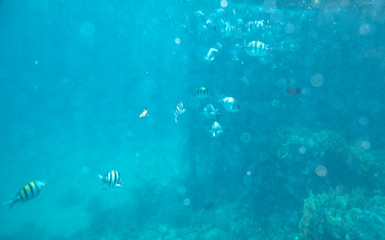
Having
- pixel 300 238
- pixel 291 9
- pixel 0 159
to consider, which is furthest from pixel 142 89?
pixel 300 238

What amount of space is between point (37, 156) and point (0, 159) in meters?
14.2

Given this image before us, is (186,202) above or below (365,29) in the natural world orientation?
below

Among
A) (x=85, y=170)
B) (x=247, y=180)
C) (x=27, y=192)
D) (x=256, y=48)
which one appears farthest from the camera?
(x=85, y=170)

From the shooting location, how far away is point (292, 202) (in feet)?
35.7

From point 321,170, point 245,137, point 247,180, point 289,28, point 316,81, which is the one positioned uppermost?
point 289,28

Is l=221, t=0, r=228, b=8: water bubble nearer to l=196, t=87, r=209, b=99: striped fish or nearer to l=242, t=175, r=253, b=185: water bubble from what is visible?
l=242, t=175, r=253, b=185: water bubble

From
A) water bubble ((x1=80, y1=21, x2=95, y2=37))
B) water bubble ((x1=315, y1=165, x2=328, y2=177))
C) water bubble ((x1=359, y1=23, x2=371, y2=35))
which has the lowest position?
water bubble ((x1=315, y1=165, x2=328, y2=177))

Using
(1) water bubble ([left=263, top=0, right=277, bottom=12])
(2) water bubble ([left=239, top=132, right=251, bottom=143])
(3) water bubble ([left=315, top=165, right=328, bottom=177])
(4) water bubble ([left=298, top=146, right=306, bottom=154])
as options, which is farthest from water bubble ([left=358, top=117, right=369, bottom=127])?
(1) water bubble ([left=263, top=0, right=277, bottom=12])

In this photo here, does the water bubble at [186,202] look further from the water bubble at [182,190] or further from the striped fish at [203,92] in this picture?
the striped fish at [203,92]

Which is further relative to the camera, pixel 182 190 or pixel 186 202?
pixel 182 190

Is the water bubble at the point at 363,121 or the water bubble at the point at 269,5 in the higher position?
the water bubble at the point at 269,5

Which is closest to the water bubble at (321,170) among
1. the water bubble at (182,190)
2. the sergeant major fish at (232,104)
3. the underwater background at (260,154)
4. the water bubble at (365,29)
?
the underwater background at (260,154)

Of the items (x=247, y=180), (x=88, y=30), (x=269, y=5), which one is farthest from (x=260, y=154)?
(x=88, y=30)

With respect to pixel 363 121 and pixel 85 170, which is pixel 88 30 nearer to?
pixel 85 170
